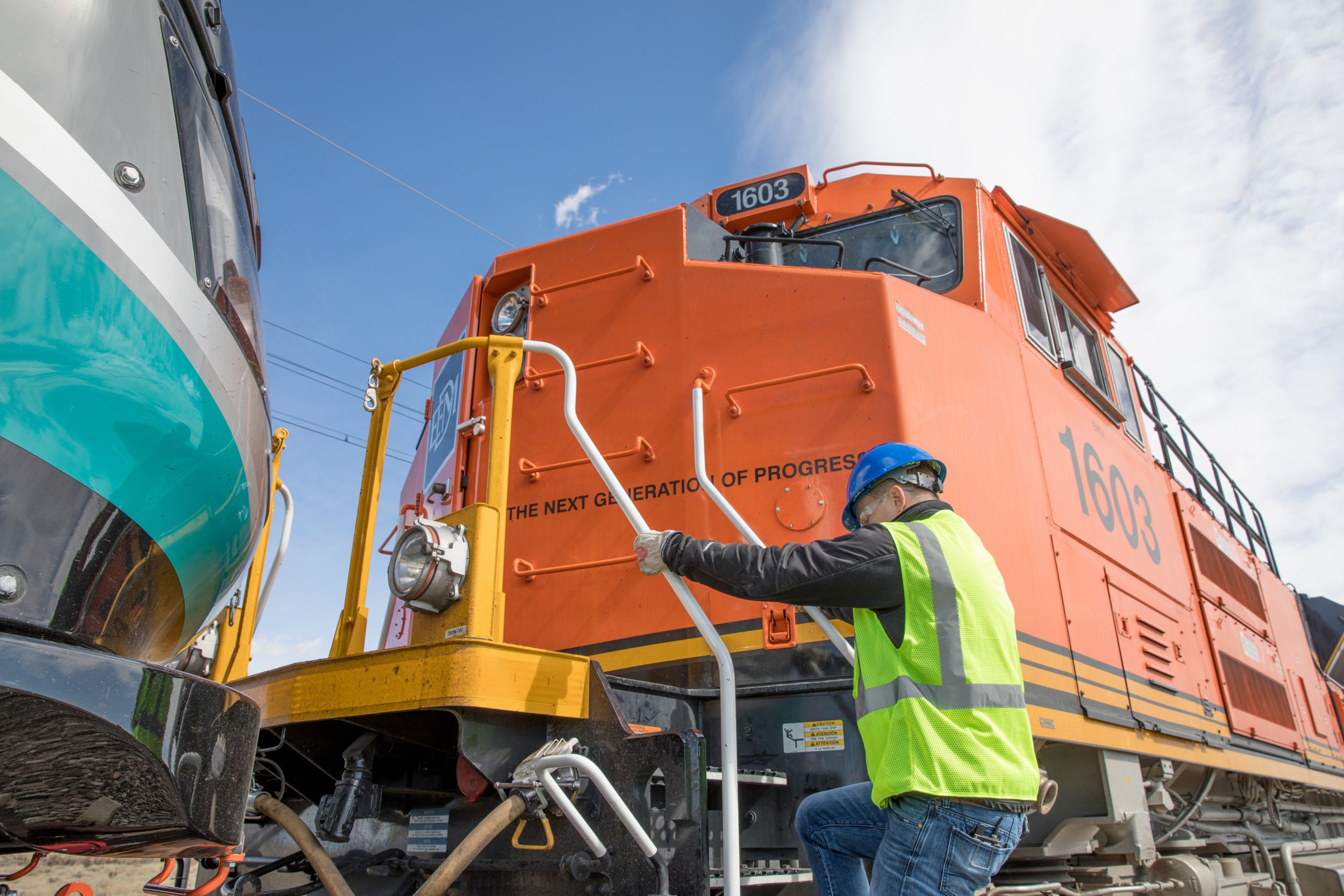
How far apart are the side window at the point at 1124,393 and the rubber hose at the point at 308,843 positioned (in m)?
5.13

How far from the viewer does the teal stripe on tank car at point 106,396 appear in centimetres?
108

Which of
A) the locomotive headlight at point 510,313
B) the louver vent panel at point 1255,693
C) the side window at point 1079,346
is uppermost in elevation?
the side window at point 1079,346

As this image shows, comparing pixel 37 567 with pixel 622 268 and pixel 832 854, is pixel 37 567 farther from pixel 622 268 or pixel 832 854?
pixel 622 268

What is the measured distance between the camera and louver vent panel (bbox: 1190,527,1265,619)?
626 cm

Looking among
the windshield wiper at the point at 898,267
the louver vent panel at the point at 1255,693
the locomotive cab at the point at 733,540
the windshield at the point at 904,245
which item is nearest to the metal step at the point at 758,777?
→ the locomotive cab at the point at 733,540

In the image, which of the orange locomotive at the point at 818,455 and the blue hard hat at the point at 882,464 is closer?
the blue hard hat at the point at 882,464

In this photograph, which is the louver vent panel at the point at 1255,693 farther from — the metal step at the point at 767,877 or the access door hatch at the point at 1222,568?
the metal step at the point at 767,877

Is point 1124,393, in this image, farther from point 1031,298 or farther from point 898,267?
point 898,267

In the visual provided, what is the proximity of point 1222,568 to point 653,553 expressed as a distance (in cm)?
600

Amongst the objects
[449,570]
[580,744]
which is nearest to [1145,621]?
[580,744]

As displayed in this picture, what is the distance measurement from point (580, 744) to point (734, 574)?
0.62 meters

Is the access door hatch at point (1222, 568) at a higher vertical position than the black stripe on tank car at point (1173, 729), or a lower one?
higher

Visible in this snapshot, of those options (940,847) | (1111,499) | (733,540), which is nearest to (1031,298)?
(1111,499)

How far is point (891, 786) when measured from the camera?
1.92 m
